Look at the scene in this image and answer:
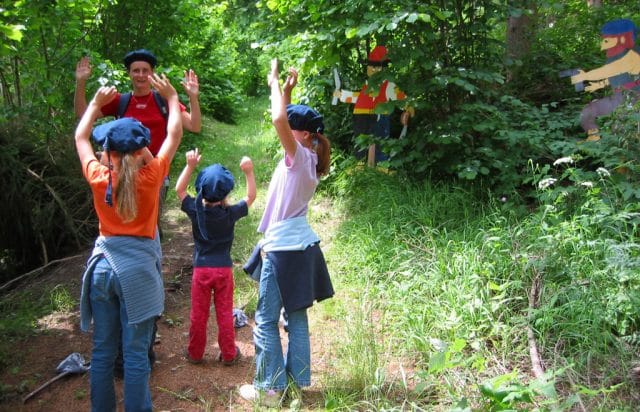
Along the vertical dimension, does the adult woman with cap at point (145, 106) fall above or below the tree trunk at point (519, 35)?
below

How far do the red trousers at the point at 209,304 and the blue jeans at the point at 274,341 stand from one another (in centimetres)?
61

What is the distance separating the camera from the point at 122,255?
2.66 metres

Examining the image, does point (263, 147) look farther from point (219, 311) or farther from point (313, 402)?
point (313, 402)

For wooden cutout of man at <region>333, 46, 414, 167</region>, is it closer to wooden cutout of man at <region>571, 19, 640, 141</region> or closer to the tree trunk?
wooden cutout of man at <region>571, 19, 640, 141</region>

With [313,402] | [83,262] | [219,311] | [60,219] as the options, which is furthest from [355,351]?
[60,219]

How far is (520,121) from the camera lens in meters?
5.70

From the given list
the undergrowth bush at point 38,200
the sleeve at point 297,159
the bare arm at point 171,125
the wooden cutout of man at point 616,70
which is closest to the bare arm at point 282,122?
the sleeve at point 297,159

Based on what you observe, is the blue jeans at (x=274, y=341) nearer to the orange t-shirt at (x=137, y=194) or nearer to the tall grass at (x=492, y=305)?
the tall grass at (x=492, y=305)

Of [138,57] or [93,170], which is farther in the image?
[138,57]

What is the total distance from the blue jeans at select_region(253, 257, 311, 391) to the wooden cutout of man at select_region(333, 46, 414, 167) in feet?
12.1

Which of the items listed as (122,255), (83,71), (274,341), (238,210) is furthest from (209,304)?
(83,71)

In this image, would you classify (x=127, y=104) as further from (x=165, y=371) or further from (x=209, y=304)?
(x=165, y=371)

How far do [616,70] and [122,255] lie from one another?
5126mm

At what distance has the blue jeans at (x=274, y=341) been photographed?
2.99 meters
